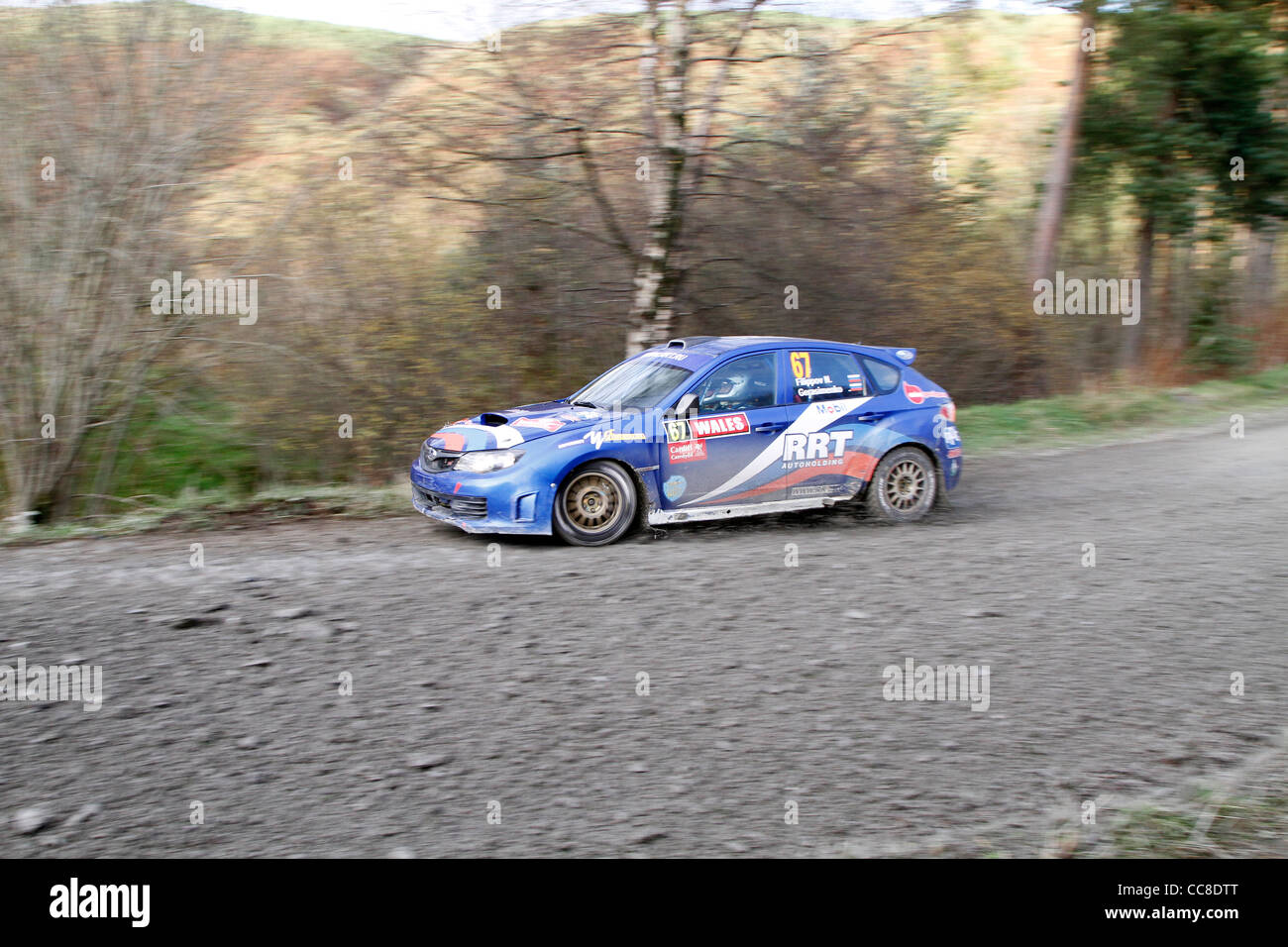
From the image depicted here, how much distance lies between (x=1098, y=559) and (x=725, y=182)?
7.05 metres

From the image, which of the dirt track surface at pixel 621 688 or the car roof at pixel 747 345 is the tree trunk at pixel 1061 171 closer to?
the car roof at pixel 747 345

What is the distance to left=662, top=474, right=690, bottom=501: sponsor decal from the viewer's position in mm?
8648

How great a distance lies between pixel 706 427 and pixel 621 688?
3.56 meters

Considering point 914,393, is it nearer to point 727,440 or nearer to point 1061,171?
point 727,440

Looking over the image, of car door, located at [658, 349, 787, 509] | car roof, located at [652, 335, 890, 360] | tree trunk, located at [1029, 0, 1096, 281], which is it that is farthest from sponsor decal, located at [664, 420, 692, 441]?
tree trunk, located at [1029, 0, 1096, 281]

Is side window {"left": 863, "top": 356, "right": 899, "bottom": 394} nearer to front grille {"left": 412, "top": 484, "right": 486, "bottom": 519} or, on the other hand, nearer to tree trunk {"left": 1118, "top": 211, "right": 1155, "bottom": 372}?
front grille {"left": 412, "top": 484, "right": 486, "bottom": 519}

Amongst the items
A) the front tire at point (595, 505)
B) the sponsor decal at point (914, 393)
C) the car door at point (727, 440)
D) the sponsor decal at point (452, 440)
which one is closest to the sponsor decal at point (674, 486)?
the car door at point (727, 440)

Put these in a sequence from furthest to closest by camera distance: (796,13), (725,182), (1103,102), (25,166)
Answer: (1103,102) → (725,182) → (796,13) → (25,166)

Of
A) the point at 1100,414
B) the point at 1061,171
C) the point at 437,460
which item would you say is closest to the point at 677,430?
the point at 437,460

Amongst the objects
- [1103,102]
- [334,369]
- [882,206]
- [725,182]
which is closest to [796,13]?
[725,182]
